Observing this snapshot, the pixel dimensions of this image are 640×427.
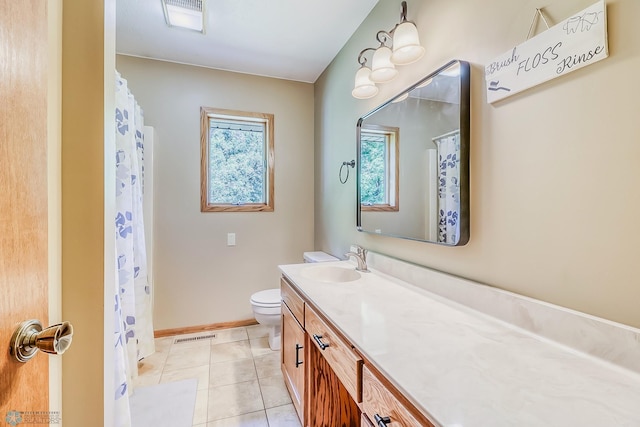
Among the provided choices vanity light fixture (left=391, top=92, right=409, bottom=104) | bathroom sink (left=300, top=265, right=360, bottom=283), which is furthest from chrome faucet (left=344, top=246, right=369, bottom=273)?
vanity light fixture (left=391, top=92, right=409, bottom=104)

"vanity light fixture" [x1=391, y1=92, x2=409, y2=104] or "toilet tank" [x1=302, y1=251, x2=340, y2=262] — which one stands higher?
"vanity light fixture" [x1=391, y1=92, x2=409, y2=104]

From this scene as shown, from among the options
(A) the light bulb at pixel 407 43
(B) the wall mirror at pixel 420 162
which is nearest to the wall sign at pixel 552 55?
(B) the wall mirror at pixel 420 162

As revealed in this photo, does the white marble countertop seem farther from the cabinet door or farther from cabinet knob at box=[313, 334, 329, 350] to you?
the cabinet door

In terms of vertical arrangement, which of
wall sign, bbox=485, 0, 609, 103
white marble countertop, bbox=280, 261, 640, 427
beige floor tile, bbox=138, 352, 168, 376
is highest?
wall sign, bbox=485, 0, 609, 103

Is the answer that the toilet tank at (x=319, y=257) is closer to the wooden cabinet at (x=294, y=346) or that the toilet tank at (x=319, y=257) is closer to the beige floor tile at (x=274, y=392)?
the wooden cabinet at (x=294, y=346)

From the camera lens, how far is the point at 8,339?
1.57 ft

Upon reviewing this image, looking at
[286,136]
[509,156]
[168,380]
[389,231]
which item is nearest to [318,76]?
[286,136]

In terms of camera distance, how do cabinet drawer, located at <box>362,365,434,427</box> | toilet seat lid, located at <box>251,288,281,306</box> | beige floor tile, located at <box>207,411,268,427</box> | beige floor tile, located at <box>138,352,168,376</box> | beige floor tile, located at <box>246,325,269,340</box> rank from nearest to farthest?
cabinet drawer, located at <box>362,365,434,427</box>, beige floor tile, located at <box>207,411,268,427</box>, beige floor tile, located at <box>138,352,168,376</box>, toilet seat lid, located at <box>251,288,281,306</box>, beige floor tile, located at <box>246,325,269,340</box>

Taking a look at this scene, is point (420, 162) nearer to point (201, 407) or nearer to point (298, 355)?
point (298, 355)

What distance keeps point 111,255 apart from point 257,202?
1.86 metres

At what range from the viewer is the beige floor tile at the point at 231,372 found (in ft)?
6.45

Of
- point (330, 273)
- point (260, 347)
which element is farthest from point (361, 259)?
point (260, 347)

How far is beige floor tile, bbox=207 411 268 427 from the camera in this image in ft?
5.18

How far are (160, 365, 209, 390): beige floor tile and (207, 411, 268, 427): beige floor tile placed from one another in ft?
1.21
